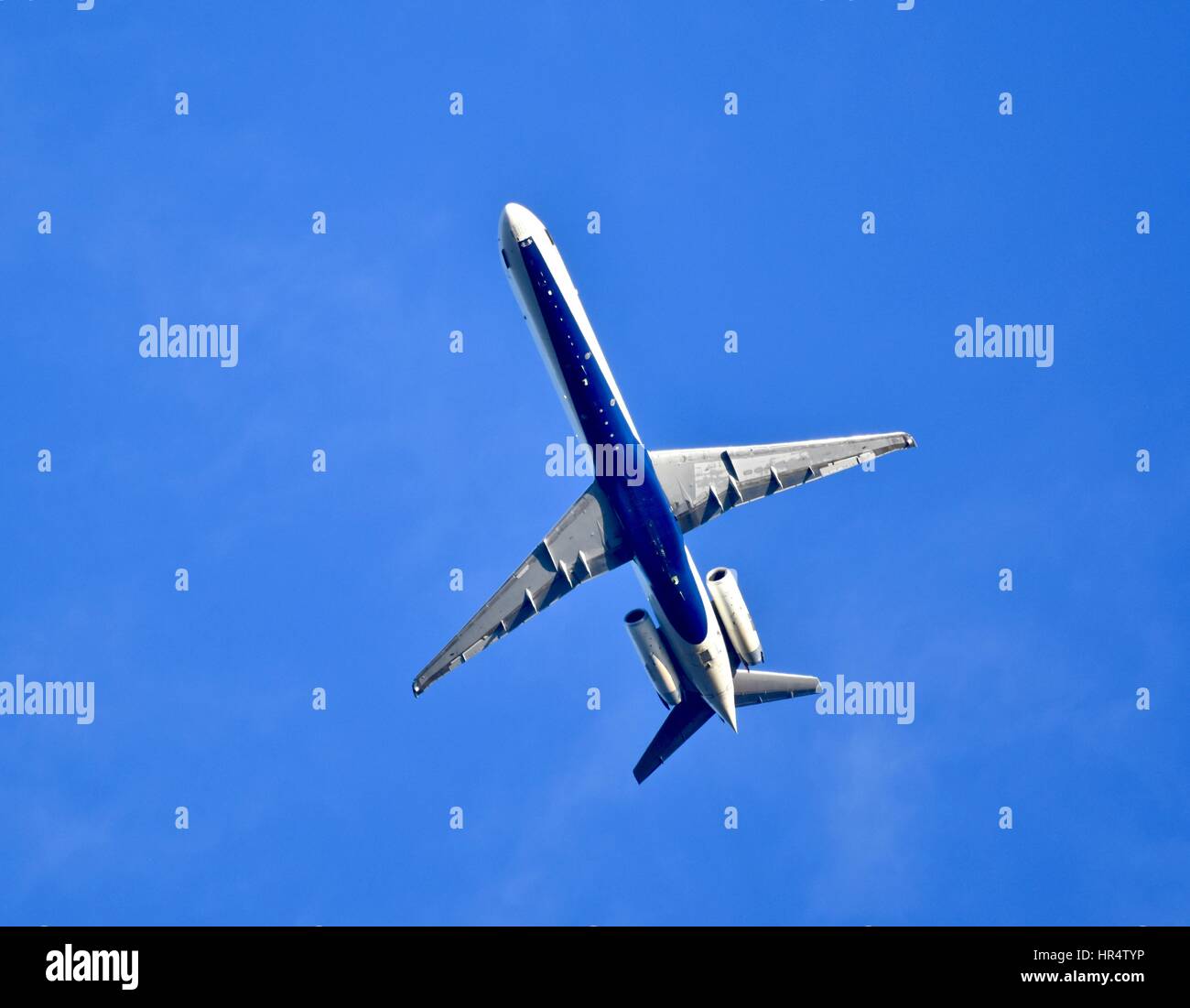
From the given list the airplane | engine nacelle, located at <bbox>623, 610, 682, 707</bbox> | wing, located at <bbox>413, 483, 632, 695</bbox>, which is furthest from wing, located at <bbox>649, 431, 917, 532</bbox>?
engine nacelle, located at <bbox>623, 610, 682, 707</bbox>

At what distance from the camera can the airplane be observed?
56.7 metres

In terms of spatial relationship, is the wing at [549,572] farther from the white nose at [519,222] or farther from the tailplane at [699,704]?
the white nose at [519,222]

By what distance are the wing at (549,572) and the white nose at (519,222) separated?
11639 millimetres

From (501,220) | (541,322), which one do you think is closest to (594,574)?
(541,322)

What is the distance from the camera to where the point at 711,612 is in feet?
201

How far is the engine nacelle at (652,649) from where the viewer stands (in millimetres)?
62094

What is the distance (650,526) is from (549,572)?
6137 millimetres

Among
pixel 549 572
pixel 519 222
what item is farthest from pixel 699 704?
pixel 519 222

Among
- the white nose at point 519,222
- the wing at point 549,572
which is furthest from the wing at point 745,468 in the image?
the white nose at point 519,222

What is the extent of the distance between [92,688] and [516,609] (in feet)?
70.6

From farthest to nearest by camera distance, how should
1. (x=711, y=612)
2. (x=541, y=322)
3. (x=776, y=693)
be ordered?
(x=776, y=693) → (x=711, y=612) → (x=541, y=322)

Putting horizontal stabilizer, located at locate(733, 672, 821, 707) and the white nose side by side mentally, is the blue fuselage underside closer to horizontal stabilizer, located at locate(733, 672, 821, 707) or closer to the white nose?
the white nose

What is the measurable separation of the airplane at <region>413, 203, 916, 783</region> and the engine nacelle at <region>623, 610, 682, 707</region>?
55 mm
